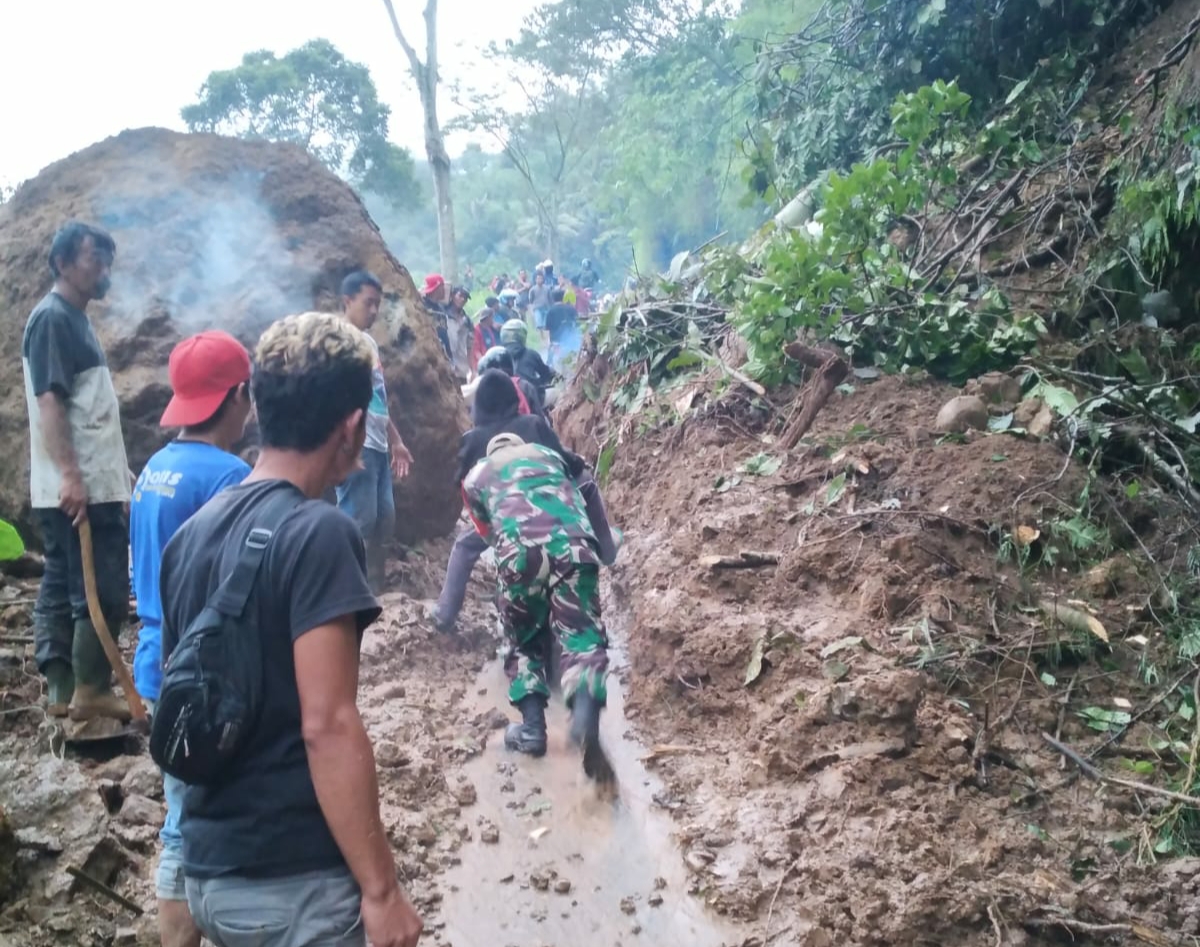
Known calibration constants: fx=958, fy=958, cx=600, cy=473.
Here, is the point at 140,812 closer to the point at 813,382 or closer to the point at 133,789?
the point at 133,789

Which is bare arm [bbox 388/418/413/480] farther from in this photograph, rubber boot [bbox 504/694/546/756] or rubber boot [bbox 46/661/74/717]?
rubber boot [bbox 46/661/74/717]

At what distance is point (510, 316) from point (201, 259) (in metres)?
10.3

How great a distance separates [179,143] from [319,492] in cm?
566

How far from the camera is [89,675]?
12.6 ft

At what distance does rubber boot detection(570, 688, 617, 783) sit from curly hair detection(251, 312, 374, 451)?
2.69 meters

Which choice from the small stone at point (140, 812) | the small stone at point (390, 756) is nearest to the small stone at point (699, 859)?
the small stone at point (390, 756)

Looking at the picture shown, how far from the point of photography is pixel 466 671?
17.8ft

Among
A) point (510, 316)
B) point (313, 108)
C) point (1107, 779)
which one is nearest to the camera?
point (1107, 779)

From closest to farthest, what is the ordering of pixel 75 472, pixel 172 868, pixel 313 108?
A: pixel 172 868, pixel 75 472, pixel 313 108

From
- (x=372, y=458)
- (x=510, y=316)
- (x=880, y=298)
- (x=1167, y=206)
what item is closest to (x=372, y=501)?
(x=372, y=458)

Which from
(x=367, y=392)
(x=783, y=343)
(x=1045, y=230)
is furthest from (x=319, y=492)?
(x=1045, y=230)

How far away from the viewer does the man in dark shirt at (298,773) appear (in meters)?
1.61

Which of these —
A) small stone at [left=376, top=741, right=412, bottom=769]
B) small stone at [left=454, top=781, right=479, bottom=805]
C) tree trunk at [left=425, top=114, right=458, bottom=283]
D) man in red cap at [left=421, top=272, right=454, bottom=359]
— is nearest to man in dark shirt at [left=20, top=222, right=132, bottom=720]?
small stone at [left=376, top=741, right=412, bottom=769]

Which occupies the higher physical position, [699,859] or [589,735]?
[589,735]
